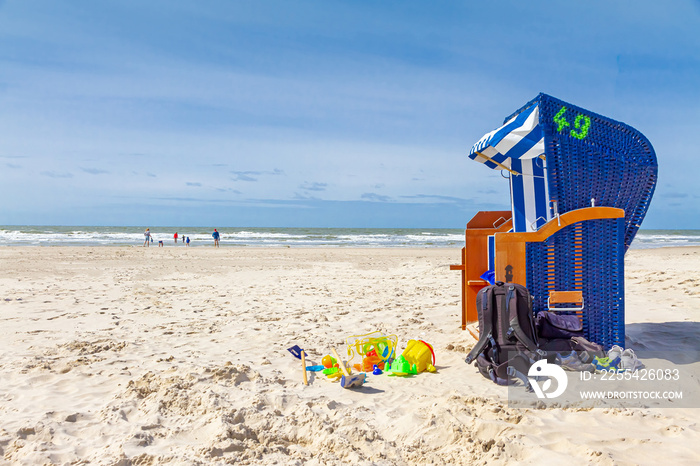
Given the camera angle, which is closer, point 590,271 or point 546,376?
point 546,376

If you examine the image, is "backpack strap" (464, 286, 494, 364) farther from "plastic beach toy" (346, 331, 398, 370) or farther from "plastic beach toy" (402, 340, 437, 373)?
"plastic beach toy" (346, 331, 398, 370)

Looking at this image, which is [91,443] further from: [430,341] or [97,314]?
[97,314]

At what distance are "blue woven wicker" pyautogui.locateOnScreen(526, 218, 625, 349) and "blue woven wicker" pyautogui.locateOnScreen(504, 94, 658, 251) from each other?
276 mm

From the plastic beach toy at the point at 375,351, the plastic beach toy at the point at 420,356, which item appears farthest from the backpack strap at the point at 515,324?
the plastic beach toy at the point at 375,351

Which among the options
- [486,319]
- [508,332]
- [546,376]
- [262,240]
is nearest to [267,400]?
[486,319]

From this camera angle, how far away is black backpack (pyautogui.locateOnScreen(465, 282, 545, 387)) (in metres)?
3.90

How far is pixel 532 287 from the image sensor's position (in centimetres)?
428

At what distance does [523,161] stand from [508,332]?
2265 millimetres

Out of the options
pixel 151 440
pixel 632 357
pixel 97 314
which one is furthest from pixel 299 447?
pixel 97 314

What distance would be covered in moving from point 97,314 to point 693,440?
7.22 m

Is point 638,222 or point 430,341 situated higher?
point 638,222

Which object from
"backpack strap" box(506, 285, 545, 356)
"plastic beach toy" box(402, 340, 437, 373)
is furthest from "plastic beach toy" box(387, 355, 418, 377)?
"backpack strap" box(506, 285, 545, 356)

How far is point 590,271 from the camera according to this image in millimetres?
4234

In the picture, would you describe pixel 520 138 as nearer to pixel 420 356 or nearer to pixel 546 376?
pixel 546 376
